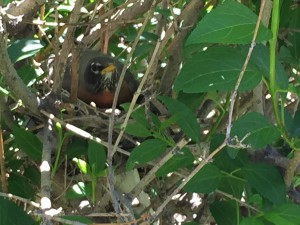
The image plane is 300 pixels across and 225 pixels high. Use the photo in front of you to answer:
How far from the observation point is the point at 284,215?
127cm

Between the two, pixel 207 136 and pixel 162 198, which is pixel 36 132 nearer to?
pixel 162 198

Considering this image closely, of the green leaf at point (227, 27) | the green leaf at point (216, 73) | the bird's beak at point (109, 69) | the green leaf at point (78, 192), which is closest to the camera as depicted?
the green leaf at point (227, 27)

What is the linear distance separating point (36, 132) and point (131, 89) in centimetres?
62

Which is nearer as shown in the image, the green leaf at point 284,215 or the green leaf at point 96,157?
the green leaf at point 284,215

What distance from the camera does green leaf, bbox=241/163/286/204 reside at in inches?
53.4

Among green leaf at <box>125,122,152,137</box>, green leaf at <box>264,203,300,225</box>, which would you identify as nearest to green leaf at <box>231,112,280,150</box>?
green leaf at <box>264,203,300,225</box>

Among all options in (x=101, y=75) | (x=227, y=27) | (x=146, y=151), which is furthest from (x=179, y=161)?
(x=101, y=75)

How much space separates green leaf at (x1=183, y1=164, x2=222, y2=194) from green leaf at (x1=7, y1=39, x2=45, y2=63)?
20.7 inches

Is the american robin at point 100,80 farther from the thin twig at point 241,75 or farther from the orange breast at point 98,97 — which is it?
the thin twig at point 241,75

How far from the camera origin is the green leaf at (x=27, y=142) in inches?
64.4

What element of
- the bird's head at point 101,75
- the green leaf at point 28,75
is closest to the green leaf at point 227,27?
the green leaf at point 28,75

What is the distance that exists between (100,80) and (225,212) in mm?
1388

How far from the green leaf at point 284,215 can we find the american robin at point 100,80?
3.81 feet

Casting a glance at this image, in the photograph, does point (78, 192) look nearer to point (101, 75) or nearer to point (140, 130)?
point (140, 130)
